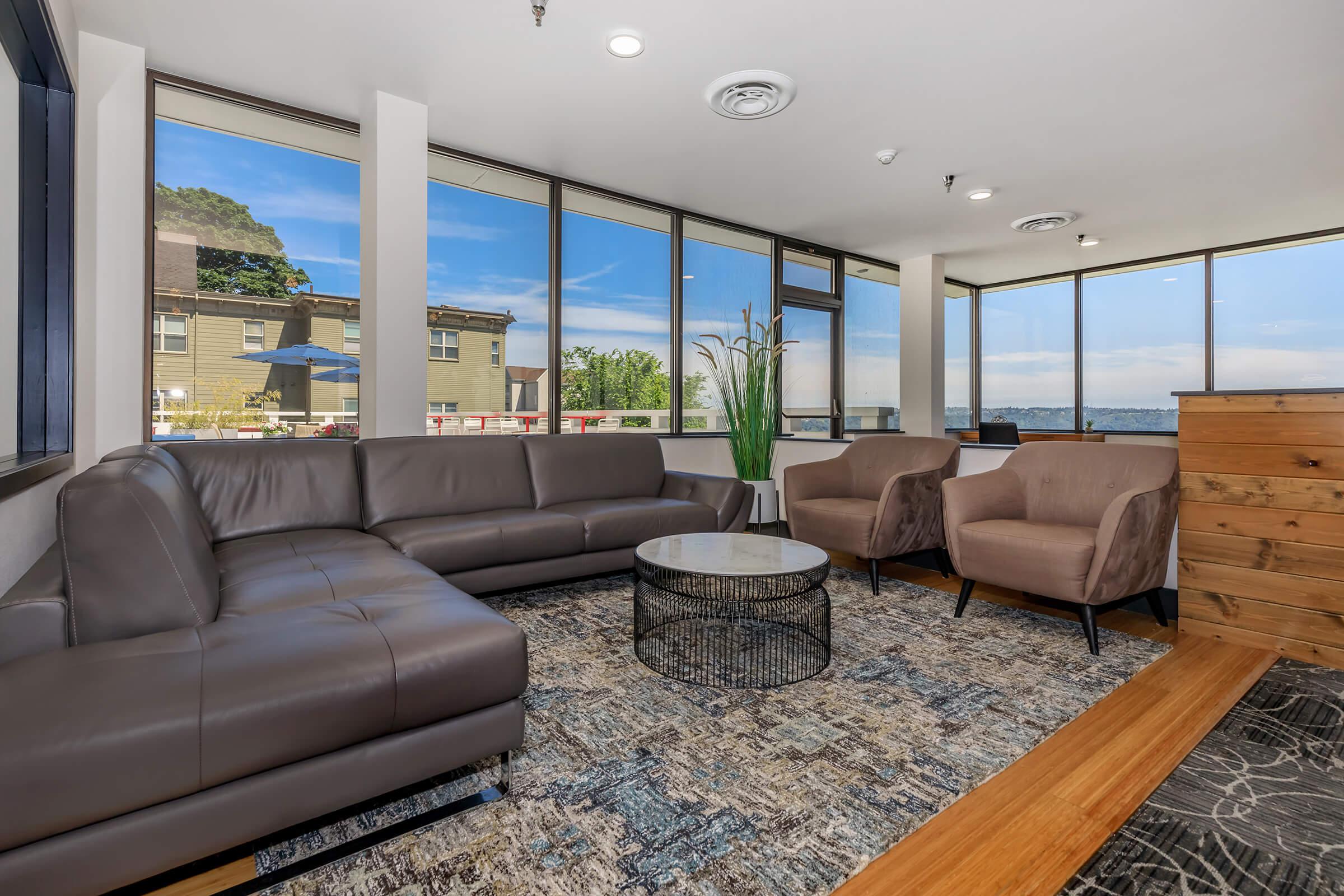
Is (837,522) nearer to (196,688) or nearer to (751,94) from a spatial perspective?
(751,94)

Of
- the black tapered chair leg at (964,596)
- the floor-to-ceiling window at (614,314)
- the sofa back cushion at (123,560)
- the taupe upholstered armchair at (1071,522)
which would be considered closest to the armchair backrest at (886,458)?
the taupe upholstered armchair at (1071,522)

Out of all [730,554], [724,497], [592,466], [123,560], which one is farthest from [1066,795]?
[592,466]

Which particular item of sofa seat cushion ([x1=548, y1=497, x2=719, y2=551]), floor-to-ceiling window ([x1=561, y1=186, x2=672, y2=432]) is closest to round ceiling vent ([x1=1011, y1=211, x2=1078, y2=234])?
floor-to-ceiling window ([x1=561, y1=186, x2=672, y2=432])

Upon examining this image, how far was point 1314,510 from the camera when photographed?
2453 mm

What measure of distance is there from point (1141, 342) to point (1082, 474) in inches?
197

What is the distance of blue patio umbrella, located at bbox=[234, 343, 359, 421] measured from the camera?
3605mm

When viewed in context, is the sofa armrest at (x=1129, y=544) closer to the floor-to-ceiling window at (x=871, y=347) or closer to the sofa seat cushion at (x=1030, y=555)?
the sofa seat cushion at (x=1030, y=555)

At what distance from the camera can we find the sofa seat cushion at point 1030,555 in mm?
2592

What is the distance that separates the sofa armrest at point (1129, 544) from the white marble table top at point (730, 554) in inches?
42.2

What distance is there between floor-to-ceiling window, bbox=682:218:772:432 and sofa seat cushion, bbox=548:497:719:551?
1.79m

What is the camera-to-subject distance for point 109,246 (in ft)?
9.79

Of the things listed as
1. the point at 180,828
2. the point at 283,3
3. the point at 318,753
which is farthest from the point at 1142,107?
the point at 180,828

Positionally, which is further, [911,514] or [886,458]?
[886,458]

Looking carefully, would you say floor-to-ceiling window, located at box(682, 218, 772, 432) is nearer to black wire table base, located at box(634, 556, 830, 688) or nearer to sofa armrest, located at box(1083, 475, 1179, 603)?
black wire table base, located at box(634, 556, 830, 688)
